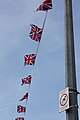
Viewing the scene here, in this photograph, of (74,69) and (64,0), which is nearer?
(74,69)

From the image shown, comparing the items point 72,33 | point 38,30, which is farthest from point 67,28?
point 38,30

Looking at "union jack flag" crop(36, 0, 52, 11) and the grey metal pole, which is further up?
"union jack flag" crop(36, 0, 52, 11)

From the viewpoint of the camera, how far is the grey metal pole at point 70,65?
5.59m

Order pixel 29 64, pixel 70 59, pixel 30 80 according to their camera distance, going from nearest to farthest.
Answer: pixel 70 59 → pixel 29 64 → pixel 30 80

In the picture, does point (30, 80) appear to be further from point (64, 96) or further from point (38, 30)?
point (64, 96)

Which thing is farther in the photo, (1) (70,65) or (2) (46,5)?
(2) (46,5)

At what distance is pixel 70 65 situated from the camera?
5898 mm

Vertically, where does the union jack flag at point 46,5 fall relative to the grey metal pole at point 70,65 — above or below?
above

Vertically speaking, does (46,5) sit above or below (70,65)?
above

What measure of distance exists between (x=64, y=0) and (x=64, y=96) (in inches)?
84.5

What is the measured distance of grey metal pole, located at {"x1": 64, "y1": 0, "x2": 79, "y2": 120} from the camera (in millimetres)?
5590

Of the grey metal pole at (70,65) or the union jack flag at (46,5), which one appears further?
the union jack flag at (46,5)

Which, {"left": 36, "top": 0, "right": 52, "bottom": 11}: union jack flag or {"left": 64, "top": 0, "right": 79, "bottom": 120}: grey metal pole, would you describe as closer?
{"left": 64, "top": 0, "right": 79, "bottom": 120}: grey metal pole

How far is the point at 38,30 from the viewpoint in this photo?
14148 mm
